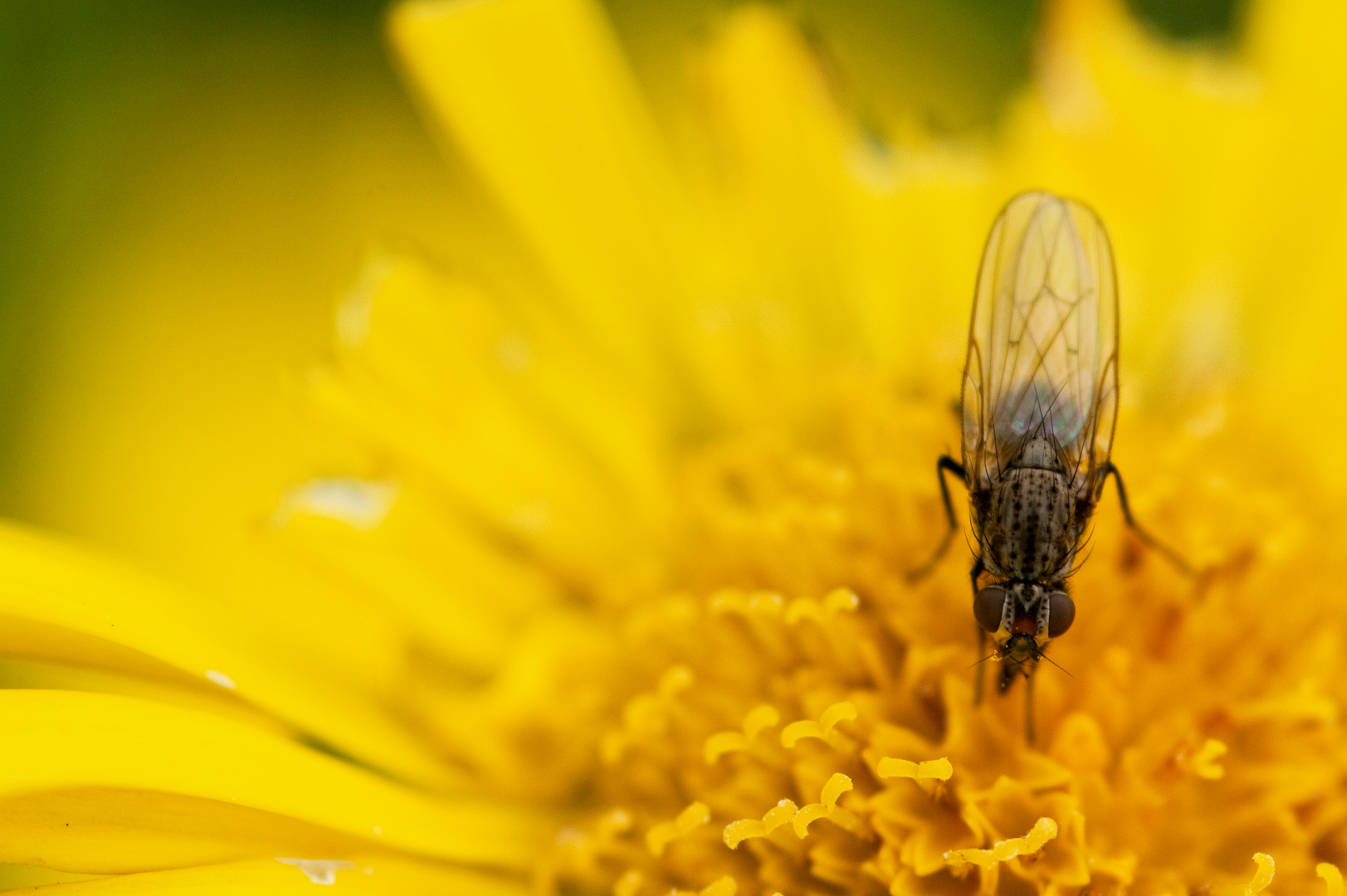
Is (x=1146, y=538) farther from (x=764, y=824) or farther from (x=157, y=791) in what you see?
(x=157, y=791)

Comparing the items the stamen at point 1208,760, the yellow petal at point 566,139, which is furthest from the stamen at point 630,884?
the yellow petal at point 566,139

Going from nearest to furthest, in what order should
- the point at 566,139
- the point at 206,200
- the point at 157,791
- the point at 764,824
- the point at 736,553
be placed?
the point at 157,791 → the point at 764,824 → the point at 736,553 → the point at 566,139 → the point at 206,200

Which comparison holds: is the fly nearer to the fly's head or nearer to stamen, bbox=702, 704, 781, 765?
the fly's head

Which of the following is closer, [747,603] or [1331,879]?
[1331,879]

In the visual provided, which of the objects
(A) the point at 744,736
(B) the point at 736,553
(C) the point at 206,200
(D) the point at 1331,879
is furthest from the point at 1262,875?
(C) the point at 206,200

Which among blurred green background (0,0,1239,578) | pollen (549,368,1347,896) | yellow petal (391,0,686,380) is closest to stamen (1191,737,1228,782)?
pollen (549,368,1347,896)

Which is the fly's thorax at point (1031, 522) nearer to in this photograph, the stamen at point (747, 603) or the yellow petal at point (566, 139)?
the stamen at point (747, 603)
